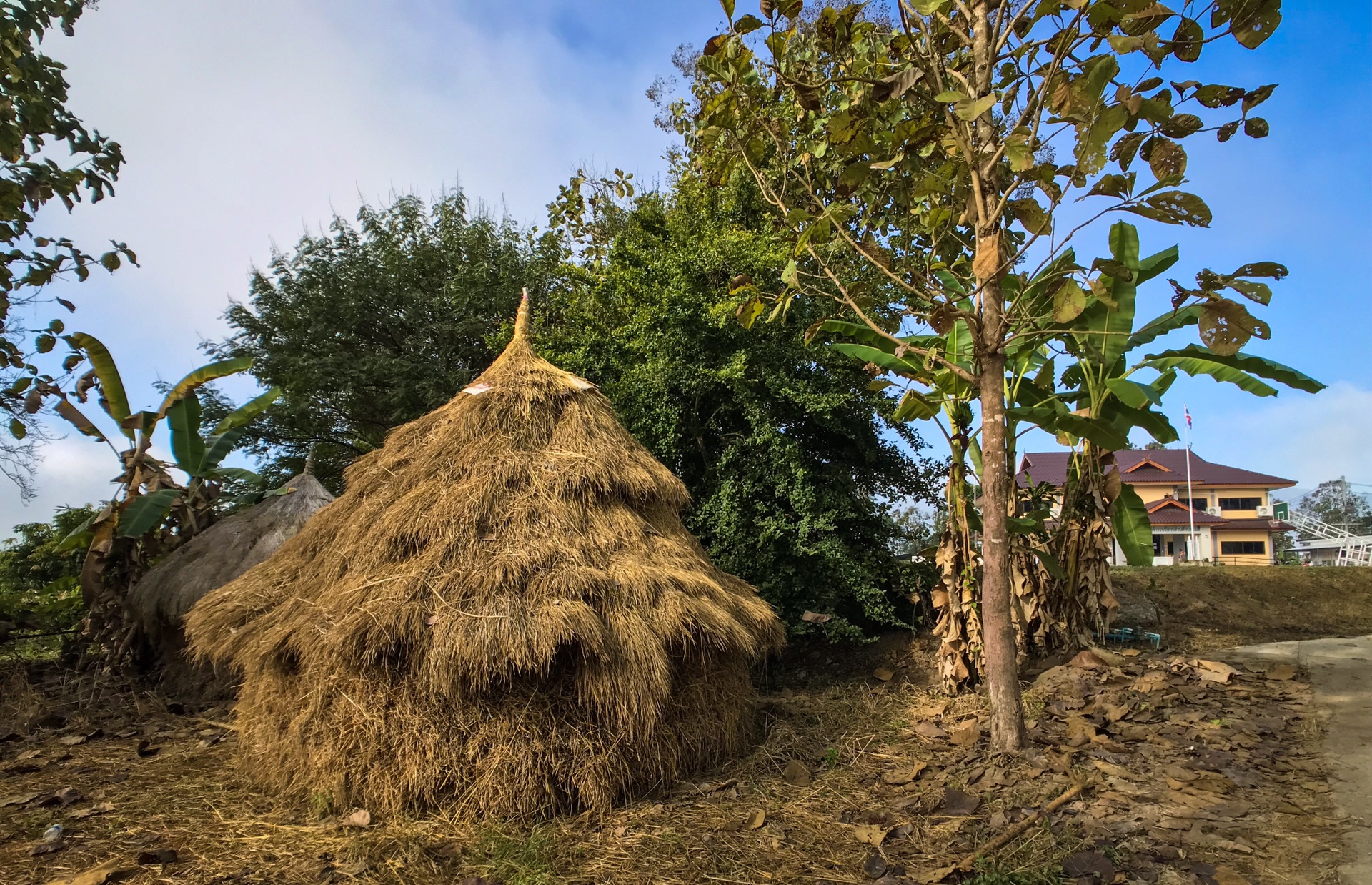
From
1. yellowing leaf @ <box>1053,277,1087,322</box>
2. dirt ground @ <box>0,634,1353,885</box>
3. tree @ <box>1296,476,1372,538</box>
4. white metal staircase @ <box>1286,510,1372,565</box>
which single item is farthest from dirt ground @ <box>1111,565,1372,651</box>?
tree @ <box>1296,476,1372,538</box>

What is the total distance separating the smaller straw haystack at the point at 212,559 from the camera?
23.2 feet

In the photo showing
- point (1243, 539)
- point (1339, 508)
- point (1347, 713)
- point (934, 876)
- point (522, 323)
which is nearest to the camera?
point (934, 876)

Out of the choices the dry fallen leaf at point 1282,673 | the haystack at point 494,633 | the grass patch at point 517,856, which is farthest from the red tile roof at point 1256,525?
the grass patch at point 517,856

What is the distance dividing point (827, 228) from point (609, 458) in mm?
2118

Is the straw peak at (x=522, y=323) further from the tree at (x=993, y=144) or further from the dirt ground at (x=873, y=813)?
the dirt ground at (x=873, y=813)

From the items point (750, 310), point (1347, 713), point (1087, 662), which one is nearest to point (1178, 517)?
point (1087, 662)

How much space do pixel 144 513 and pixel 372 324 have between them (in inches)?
306

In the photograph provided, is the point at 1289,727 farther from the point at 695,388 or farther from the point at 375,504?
the point at 375,504

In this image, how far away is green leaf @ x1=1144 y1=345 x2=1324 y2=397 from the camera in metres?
5.04

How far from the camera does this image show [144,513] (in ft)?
24.5

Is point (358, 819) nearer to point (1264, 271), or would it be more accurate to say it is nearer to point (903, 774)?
point (903, 774)

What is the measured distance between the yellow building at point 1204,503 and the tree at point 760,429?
60.7ft

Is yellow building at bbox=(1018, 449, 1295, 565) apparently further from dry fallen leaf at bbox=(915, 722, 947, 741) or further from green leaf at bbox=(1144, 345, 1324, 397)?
dry fallen leaf at bbox=(915, 722, 947, 741)

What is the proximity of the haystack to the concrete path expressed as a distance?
2.89 m
